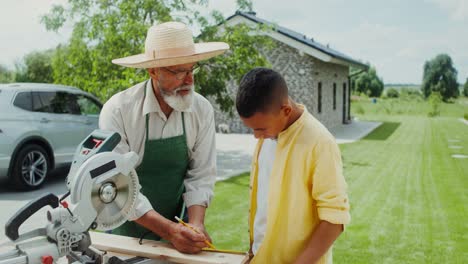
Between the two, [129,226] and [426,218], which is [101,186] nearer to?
[129,226]

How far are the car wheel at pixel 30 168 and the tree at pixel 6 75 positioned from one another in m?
19.0

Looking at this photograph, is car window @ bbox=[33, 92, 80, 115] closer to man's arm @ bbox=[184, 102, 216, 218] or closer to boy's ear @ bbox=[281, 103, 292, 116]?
man's arm @ bbox=[184, 102, 216, 218]

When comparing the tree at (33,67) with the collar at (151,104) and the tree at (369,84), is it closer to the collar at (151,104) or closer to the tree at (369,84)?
the collar at (151,104)

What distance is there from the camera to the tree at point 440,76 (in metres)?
44.9

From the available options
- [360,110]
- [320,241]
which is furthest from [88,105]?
[360,110]

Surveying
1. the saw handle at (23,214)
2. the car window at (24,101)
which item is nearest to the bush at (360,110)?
the car window at (24,101)

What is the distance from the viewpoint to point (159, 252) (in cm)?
201

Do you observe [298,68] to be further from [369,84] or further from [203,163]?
[369,84]

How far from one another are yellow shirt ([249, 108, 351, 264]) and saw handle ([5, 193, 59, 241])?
0.74 metres

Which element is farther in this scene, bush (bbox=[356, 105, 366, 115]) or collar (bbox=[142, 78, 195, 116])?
bush (bbox=[356, 105, 366, 115])

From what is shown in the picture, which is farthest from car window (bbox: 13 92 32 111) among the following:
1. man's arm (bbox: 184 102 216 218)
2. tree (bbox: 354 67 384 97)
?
tree (bbox: 354 67 384 97)

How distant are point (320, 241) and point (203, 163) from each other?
100cm

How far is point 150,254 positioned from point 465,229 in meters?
4.83

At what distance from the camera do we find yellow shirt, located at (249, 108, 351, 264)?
1551 millimetres
